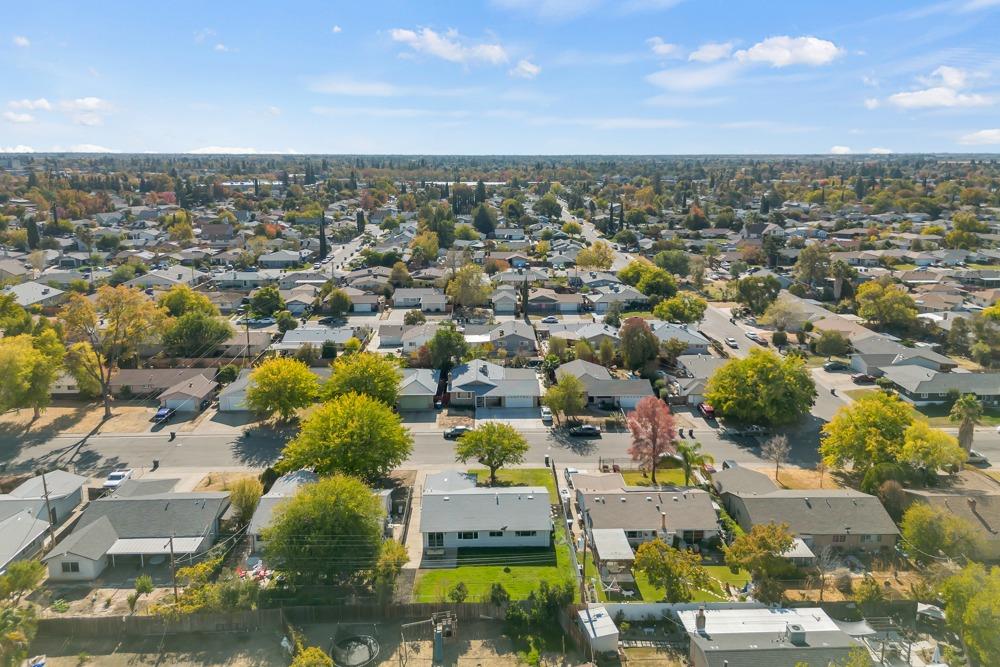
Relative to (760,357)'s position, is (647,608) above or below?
below

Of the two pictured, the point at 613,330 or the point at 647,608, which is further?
the point at 613,330

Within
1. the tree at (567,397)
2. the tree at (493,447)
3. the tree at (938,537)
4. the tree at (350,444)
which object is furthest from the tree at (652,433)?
the tree at (350,444)

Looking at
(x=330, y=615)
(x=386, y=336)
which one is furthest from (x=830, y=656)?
(x=386, y=336)

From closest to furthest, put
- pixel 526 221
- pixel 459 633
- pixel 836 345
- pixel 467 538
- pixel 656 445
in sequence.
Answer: pixel 459 633 < pixel 467 538 < pixel 656 445 < pixel 836 345 < pixel 526 221

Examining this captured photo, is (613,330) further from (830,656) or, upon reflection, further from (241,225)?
(241,225)

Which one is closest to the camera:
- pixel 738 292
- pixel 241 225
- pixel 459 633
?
pixel 459 633

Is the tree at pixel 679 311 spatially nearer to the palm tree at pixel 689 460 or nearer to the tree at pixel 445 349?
the tree at pixel 445 349

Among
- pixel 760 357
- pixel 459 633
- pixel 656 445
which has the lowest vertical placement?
pixel 459 633
